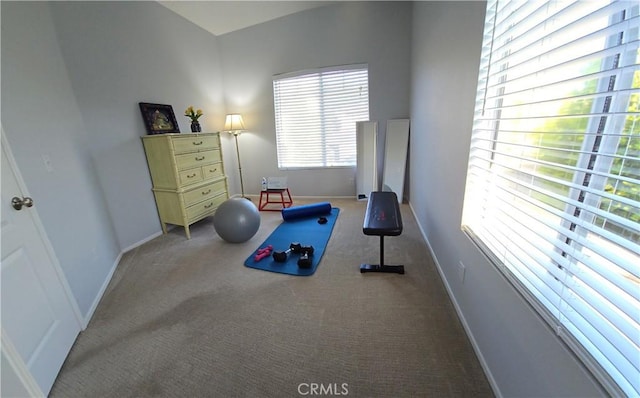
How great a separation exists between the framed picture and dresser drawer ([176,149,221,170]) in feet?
1.75

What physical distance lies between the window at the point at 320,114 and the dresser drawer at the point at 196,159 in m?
1.28

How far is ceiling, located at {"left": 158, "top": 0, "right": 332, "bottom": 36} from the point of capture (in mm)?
3289

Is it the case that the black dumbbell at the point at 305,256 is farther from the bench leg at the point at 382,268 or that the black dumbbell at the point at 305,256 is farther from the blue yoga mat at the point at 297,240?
the bench leg at the point at 382,268

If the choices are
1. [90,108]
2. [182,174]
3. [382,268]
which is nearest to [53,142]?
[90,108]

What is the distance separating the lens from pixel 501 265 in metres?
1.16

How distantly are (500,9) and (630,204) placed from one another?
1.12 m

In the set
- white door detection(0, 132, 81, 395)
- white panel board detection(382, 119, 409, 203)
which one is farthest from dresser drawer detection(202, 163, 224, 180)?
white panel board detection(382, 119, 409, 203)

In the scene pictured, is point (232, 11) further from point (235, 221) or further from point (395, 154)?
point (395, 154)

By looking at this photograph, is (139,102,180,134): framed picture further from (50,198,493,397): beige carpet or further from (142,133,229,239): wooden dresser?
(50,198,493,397): beige carpet

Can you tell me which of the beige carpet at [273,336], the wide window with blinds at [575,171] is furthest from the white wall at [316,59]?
the wide window with blinds at [575,171]

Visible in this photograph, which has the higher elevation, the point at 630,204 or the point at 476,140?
the point at 476,140

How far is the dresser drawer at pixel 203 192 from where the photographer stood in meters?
3.05

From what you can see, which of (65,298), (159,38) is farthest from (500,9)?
(159,38)

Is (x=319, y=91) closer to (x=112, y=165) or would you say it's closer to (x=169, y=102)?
(x=169, y=102)
